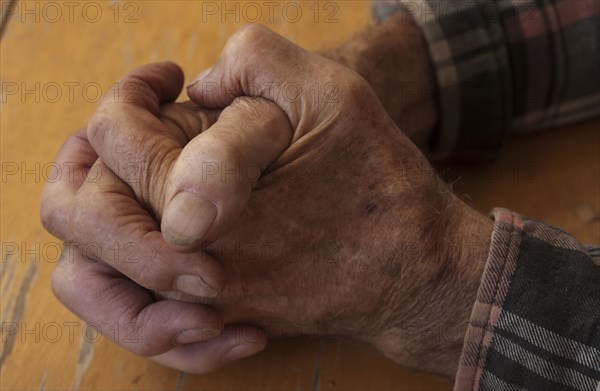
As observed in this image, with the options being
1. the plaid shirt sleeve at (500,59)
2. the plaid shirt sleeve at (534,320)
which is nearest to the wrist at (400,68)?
the plaid shirt sleeve at (500,59)

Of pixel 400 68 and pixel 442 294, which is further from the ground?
pixel 400 68

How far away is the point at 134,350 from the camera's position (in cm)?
76

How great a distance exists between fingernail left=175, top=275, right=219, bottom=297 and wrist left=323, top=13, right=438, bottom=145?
0.43m

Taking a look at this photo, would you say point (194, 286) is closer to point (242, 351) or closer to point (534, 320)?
point (242, 351)

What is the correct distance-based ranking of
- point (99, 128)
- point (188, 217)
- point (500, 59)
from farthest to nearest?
1. point (500, 59)
2. point (99, 128)
3. point (188, 217)

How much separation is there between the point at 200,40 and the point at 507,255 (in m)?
0.74

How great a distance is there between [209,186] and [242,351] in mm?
250

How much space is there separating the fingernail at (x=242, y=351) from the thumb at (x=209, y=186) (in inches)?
7.5

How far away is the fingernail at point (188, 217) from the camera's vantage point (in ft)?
2.07

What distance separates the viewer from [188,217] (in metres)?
0.63

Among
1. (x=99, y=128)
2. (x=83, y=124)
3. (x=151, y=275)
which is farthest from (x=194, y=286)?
(x=83, y=124)

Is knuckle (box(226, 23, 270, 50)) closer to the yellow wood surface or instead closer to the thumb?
the thumb

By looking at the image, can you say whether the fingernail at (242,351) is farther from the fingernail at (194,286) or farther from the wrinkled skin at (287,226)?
the fingernail at (194,286)

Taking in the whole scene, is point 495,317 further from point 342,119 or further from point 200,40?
point 200,40
